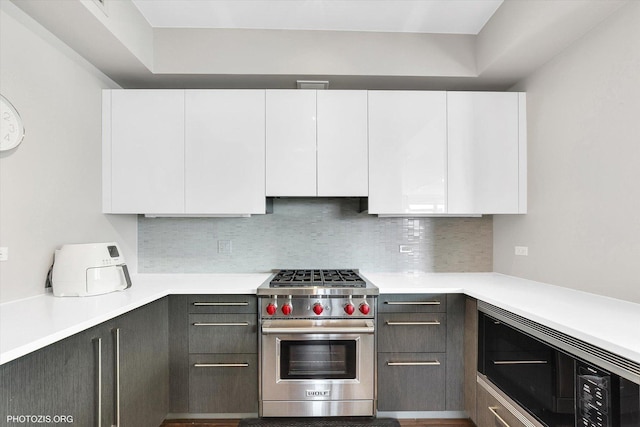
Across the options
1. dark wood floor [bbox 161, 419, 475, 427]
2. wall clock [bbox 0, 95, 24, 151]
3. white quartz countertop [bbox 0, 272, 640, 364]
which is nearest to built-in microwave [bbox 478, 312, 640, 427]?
white quartz countertop [bbox 0, 272, 640, 364]

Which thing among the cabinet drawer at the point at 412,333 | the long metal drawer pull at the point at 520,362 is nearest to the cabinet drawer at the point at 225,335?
the cabinet drawer at the point at 412,333

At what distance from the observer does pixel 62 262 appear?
187 cm

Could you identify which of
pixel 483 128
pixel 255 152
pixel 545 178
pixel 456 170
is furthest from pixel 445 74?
pixel 255 152

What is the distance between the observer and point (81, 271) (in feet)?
6.16

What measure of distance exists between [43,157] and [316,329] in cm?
175

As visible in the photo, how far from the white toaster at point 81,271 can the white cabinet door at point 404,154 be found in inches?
65.3

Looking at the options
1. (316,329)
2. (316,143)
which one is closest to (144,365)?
(316,329)

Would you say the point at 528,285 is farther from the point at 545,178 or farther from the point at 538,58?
the point at 538,58

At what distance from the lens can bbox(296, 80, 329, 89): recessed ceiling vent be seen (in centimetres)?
253

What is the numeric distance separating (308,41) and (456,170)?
4.37 feet

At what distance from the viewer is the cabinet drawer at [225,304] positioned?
2219mm

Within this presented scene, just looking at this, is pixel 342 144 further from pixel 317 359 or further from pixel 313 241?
pixel 317 359

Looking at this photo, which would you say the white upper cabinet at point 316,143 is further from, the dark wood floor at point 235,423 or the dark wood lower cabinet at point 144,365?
the dark wood floor at point 235,423

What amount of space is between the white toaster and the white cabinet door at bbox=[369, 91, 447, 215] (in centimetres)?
166
